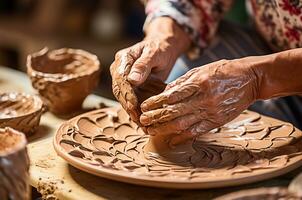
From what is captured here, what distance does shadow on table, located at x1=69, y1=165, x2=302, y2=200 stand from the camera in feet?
3.94

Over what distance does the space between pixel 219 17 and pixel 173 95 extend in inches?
27.4

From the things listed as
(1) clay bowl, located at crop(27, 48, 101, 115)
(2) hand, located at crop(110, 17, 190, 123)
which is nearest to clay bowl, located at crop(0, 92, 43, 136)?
(1) clay bowl, located at crop(27, 48, 101, 115)

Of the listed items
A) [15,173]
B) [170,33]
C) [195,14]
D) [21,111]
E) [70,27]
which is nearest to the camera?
[15,173]

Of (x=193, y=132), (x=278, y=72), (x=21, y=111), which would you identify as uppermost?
(x=278, y=72)

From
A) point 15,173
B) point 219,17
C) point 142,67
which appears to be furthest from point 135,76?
point 219,17

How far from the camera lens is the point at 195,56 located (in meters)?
1.87

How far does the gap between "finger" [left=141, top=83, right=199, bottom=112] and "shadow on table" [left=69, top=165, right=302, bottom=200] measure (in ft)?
0.57

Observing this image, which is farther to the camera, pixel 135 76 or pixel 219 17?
pixel 219 17

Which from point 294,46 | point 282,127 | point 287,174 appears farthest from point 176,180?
point 294,46

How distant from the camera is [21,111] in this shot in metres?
1.59

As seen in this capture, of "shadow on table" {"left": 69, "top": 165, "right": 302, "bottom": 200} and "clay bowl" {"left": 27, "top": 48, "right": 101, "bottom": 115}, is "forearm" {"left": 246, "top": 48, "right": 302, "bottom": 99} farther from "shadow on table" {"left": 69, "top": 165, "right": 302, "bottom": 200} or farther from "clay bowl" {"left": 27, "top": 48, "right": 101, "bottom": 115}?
"clay bowl" {"left": 27, "top": 48, "right": 101, "bottom": 115}

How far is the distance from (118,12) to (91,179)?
8.59ft

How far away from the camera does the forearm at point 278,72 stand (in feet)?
4.46

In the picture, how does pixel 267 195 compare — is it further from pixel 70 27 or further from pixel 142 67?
pixel 70 27
